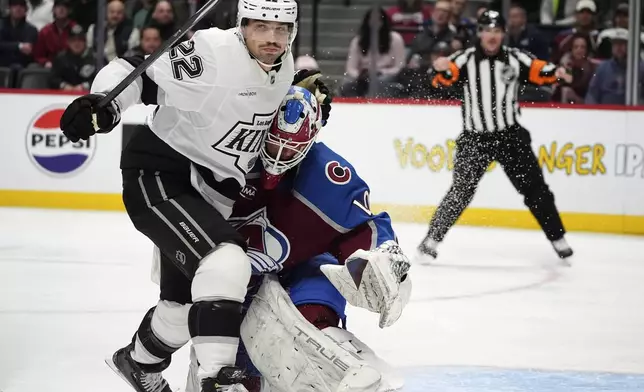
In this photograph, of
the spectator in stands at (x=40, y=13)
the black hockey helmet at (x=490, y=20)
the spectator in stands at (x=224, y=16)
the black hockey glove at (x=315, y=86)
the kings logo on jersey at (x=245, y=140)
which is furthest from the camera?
the spectator in stands at (x=40, y=13)

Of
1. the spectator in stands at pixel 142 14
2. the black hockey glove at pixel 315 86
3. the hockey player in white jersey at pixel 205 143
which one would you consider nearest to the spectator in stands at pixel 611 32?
the spectator in stands at pixel 142 14

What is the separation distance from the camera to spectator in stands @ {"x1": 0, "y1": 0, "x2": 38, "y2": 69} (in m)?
7.92

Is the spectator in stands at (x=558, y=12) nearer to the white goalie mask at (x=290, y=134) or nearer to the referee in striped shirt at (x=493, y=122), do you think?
the referee in striped shirt at (x=493, y=122)

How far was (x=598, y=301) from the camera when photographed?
16.2ft

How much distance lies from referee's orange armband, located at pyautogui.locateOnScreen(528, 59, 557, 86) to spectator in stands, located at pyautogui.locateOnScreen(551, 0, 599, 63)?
127 centimetres

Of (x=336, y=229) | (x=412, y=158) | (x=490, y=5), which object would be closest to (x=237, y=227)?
(x=336, y=229)

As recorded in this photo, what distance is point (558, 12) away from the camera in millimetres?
7531

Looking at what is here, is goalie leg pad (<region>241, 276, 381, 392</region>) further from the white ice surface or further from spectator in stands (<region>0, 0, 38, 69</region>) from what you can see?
spectator in stands (<region>0, 0, 38, 69</region>)

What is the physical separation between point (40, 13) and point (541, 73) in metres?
3.84

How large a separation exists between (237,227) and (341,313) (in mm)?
346

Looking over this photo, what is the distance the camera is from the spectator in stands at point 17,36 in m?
7.92

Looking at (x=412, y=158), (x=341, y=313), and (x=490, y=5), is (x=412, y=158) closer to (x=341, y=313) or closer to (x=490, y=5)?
(x=490, y=5)

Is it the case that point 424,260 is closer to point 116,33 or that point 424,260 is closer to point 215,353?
point 116,33

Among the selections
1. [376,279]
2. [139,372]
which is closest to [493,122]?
[139,372]
